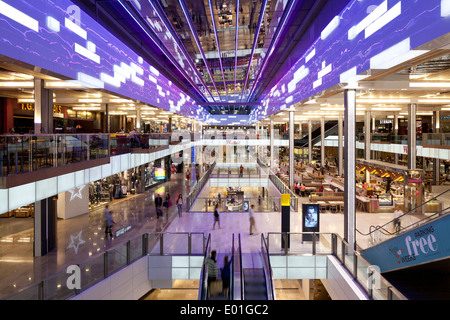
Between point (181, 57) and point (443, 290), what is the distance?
12.0 meters

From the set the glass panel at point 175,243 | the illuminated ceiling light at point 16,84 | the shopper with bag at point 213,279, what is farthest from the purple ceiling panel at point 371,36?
the illuminated ceiling light at point 16,84

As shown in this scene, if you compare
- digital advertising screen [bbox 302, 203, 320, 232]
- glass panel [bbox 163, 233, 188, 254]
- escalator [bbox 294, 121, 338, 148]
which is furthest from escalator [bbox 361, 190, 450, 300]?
escalator [bbox 294, 121, 338, 148]

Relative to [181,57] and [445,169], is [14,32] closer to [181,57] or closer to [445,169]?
[181,57]

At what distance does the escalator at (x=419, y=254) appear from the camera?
5.46 metres

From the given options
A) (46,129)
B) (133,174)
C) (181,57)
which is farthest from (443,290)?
(133,174)

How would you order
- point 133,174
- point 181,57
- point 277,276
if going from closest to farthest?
1. point 277,276
2. point 181,57
3. point 133,174

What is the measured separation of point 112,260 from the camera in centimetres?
776

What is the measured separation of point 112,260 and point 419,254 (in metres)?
6.89

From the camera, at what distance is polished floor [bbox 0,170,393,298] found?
844 centimetres

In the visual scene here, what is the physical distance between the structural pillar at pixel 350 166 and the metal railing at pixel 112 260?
4.11 metres

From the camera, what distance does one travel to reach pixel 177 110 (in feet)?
74.2

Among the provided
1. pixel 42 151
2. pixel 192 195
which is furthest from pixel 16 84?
pixel 192 195

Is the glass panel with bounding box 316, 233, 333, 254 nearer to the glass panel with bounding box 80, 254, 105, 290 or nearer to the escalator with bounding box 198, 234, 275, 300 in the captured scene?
the escalator with bounding box 198, 234, 275, 300

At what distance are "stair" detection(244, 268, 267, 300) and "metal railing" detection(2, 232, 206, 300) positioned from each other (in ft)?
5.71
